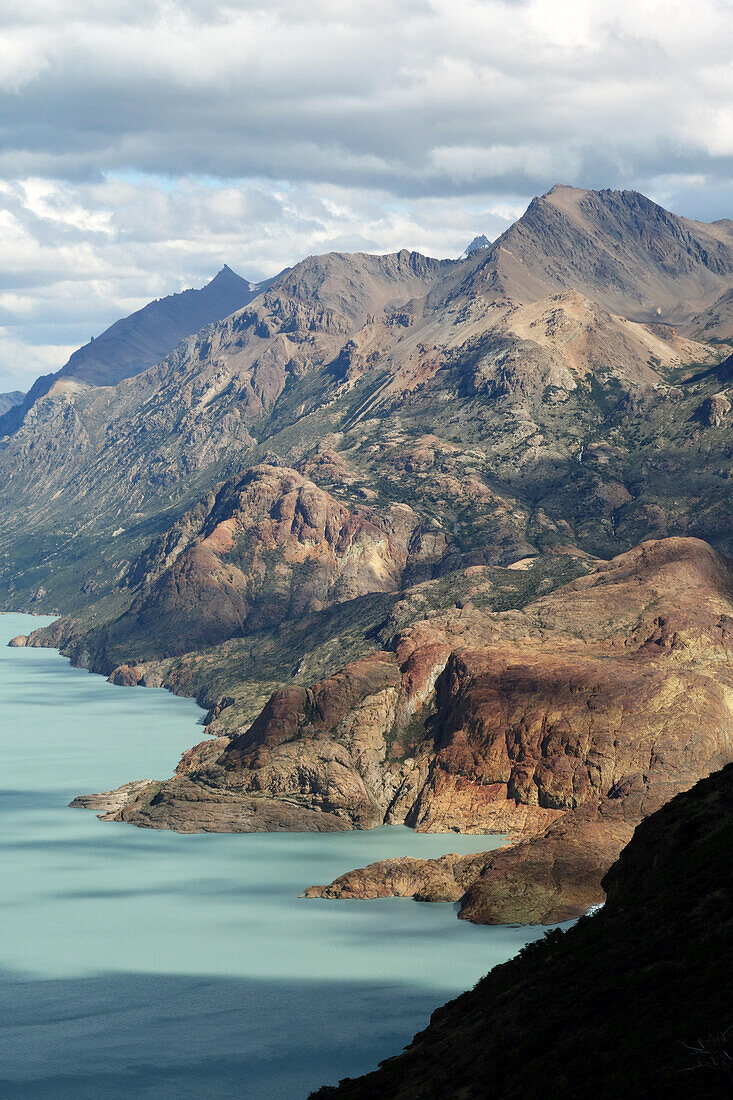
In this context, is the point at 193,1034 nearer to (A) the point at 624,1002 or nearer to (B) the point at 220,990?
(B) the point at 220,990

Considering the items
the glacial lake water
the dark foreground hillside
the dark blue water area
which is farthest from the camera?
the glacial lake water

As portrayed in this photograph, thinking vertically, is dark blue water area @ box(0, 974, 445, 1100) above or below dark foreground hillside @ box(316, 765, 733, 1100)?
below

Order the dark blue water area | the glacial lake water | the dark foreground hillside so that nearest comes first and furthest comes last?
the dark foreground hillside, the dark blue water area, the glacial lake water

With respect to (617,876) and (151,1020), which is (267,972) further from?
(617,876)

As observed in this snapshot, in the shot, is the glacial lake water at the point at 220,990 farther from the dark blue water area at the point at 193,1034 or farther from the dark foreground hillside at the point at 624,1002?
the dark foreground hillside at the point at 624,1002

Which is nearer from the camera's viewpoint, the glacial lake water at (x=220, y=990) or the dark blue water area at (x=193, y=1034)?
the dark blue water area at (x=193, y=1034)

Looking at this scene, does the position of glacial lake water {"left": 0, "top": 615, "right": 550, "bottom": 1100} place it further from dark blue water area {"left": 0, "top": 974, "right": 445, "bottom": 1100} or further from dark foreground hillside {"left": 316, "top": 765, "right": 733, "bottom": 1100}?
dark foreground hillside {"left": 316, "top": 765, "right": 733, "bottom": 1100}

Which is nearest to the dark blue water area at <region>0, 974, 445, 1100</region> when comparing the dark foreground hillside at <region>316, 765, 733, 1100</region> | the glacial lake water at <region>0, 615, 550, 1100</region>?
→ the glacial lake water at <region>0, 615, 550, 1100</region>

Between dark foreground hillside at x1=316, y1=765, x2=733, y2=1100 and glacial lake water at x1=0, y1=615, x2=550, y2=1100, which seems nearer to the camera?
dark foreground hillside at x1=316, y1=765, x2=733, y2=1100

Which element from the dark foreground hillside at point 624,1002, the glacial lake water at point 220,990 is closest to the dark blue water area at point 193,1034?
the glacial lake water at point 220,990
